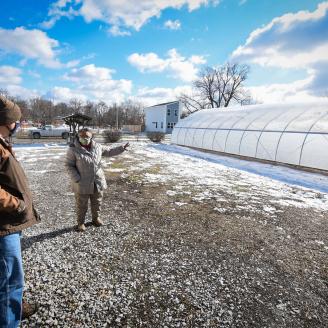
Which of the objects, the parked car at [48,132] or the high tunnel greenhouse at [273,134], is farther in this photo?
the parked car at [48,132]

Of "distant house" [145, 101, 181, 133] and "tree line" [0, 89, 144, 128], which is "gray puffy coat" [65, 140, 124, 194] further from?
"tree line" [0, 89, 144, 128]

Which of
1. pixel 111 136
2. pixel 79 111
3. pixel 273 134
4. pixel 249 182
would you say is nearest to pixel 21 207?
pixel 249 182

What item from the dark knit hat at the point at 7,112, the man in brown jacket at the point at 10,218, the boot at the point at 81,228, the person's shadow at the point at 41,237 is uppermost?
the dark knit hat at the point at 7,112

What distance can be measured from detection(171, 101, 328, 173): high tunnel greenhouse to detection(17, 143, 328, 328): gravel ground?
18.7ft

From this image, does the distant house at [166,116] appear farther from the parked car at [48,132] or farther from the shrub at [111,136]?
the shrub at [111,136]

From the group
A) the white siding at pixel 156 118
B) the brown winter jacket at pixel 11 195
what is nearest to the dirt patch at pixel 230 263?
the brown winter jacket at pixel 11 195

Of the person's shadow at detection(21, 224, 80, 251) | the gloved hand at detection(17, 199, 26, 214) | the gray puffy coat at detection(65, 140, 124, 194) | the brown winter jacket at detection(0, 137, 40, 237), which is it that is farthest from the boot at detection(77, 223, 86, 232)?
the gloved hand at detection(17, 199, 26, 214)

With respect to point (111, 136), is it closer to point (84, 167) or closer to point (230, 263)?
point (84, 167)

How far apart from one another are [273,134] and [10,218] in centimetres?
1424

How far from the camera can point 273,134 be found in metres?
13.8

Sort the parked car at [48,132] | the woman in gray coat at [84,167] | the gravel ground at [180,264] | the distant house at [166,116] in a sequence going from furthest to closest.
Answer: the distant house at [166,116] → the parked car at [48,132] → the woman in gray coat at [84,167] → the gravel ground at [180,264]

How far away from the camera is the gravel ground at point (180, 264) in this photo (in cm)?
277

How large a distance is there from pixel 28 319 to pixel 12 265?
3.30ft

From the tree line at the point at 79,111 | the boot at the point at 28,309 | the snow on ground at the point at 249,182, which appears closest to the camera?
the boot at the point at 28,309
